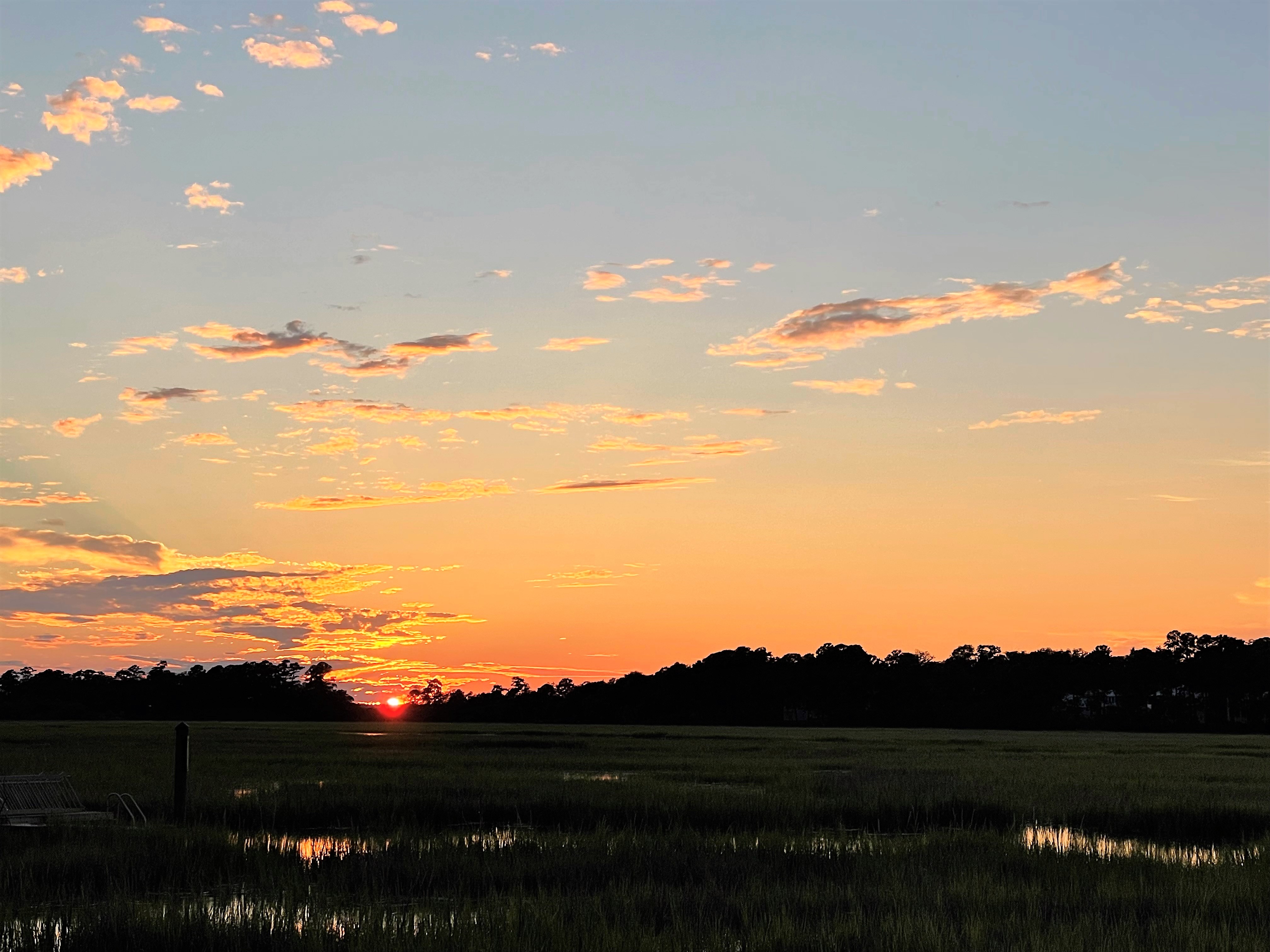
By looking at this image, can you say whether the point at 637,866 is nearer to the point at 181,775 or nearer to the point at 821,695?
the point at 181,775

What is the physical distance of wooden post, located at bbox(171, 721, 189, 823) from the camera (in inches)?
612

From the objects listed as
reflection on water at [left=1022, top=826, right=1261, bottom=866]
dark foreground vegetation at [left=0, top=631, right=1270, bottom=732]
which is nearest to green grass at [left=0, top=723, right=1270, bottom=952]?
reflection on water at [left=1022, top=826, right=1261, bottom=866]

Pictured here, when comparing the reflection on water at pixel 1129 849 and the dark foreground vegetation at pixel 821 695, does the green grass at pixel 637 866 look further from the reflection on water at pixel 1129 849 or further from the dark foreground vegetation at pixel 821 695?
the dark foreground vegetation at pixel 821 695

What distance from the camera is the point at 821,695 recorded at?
363 feet

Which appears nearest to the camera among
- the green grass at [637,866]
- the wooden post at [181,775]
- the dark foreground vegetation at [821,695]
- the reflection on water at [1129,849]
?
the green grass at [637,866]

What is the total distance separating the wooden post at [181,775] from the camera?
15555 millimetres

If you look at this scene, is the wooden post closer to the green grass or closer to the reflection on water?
the green grass

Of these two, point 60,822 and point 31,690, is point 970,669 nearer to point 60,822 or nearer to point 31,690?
point 31,690

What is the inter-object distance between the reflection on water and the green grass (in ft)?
0.95

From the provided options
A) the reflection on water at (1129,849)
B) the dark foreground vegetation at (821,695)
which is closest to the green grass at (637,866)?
the reflection on water at (1129,849)

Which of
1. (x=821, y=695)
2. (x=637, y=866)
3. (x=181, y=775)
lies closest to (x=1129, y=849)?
(x=637, y=866)

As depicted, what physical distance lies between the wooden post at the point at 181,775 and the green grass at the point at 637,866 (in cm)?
35

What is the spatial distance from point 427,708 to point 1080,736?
81175mm

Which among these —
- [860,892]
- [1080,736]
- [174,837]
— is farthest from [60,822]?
[1080,736]
